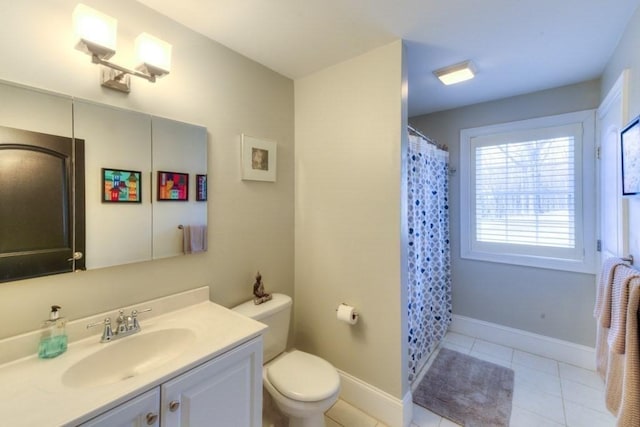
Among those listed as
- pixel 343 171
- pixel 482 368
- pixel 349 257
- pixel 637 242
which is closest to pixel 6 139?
pixel 343 171

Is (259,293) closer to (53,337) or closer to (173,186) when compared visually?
(173,186)

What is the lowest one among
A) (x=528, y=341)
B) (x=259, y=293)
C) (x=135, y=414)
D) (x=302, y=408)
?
(x=528, y=341)

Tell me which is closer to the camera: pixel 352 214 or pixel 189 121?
pixel 189 121

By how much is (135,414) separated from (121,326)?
0.50 metres

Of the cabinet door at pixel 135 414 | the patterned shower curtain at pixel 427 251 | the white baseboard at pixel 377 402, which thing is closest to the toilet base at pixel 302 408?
the white baseboard at pixel 377 402

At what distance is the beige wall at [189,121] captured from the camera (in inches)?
42.8

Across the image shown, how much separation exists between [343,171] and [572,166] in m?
2.03

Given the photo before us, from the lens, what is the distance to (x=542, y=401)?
191 centimetres

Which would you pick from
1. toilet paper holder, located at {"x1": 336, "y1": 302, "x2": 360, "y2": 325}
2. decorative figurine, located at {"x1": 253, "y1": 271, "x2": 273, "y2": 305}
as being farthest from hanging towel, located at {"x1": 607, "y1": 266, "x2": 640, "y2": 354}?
decorative figurine, located at {"x1": 253, "y1": 271, "x2": 273, "y2": 305}

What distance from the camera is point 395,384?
1733 mm

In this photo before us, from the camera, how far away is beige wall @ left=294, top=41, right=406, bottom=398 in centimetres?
173

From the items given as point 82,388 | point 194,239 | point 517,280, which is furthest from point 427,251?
point 82,388

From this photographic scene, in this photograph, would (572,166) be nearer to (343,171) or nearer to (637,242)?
(637,242)

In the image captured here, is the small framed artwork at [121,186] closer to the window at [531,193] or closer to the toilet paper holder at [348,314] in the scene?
the toilet paper holder at [348,314]
